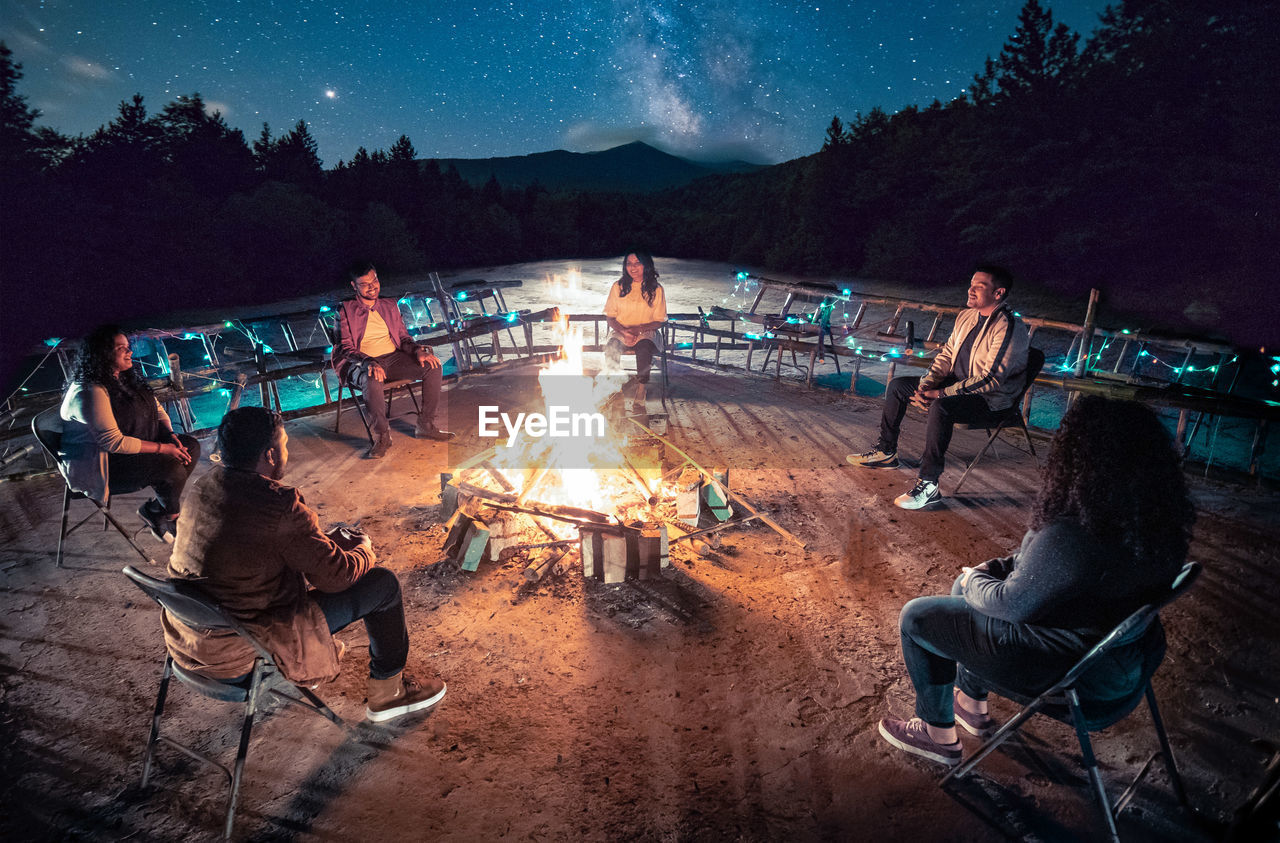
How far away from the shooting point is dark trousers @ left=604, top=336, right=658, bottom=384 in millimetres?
7109

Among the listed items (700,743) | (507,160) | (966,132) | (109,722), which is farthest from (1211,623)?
(507,160)

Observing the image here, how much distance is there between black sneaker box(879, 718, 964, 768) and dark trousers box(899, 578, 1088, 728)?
0.29 ft

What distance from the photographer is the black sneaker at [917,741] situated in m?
2.53

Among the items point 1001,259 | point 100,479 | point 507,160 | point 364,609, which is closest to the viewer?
point 364,609

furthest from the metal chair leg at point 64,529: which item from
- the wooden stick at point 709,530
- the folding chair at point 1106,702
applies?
the folding chair at point 1106,702

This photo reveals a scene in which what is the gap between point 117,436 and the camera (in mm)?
3848

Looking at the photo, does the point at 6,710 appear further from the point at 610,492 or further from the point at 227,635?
the point at 610,492

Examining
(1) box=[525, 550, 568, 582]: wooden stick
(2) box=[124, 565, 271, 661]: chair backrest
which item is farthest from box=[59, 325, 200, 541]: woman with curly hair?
(1) box=[525, 550, 568, 582]: wooden stick

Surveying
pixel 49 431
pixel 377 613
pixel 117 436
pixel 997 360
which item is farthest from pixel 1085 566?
pixel 49 431

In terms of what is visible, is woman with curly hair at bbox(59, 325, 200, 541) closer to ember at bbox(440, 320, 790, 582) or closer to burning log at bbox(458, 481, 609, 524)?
ember at bbox(440, 320, 790, 582)

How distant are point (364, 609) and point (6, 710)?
6.43ft

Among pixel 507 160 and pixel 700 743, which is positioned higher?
pixel 507 160

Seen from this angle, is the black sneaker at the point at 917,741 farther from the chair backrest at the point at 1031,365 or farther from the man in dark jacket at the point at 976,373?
the chair backrest at the point at 1031,365

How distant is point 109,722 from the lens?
278 centimetres
